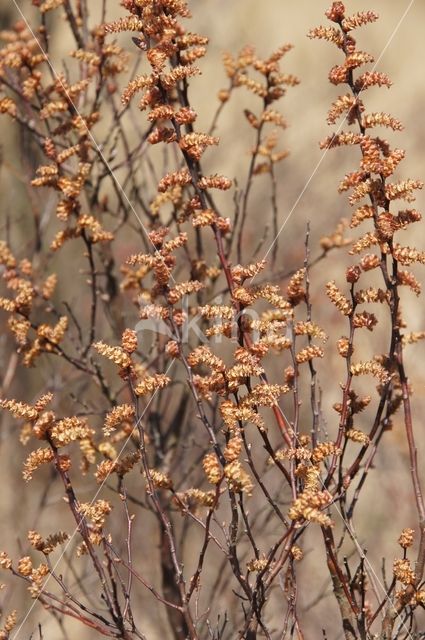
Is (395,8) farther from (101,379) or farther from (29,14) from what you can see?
(101,379)

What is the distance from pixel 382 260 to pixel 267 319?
388 mm

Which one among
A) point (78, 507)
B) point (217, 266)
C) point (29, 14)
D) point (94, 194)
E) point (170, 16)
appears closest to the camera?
point (78, 507)

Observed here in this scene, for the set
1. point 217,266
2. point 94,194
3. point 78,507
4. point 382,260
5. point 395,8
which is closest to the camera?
point 78,507

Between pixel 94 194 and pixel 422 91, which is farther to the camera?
pixel 422 91

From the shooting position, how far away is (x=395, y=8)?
11.9 m

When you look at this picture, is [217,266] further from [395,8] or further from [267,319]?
[395,8]

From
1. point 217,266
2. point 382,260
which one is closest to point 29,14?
point 217,266

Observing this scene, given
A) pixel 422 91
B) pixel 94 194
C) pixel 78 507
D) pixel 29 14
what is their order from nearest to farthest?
pixel 78 507, pixel 94 194, pixel 29 14, pixel 422 91

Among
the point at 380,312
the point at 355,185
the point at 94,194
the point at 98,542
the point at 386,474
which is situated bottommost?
the point at 98,542

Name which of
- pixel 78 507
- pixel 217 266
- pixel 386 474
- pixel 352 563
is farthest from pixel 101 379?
pixel 386 474

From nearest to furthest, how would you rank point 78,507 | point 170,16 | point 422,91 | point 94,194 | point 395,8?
point 78,507 < point 170,16 < point 94,194 < point 422,91 < point 395,8

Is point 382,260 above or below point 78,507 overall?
above

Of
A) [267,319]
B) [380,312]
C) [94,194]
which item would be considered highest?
[380,312]

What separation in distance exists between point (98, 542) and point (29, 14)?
6574 millimetres
